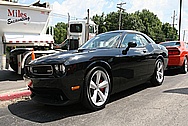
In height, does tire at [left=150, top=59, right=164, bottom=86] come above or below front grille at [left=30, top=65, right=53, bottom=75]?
below

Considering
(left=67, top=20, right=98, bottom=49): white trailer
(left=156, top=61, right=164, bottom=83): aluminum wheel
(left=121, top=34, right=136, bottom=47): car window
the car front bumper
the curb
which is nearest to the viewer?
the car front bumper

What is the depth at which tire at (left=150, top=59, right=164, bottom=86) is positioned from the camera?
6004 millimetres

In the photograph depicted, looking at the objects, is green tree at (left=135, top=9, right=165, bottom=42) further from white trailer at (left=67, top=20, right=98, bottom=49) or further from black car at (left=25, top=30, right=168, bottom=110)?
black car at (left=25, top=30, right=168, bottom=110)

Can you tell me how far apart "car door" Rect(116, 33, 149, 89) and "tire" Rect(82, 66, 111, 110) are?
1.58 ft

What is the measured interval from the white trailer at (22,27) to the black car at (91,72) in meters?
3.19

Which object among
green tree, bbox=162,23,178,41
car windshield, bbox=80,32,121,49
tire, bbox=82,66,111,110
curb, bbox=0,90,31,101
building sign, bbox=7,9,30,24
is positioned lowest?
curb, bbox=0,90,31,101

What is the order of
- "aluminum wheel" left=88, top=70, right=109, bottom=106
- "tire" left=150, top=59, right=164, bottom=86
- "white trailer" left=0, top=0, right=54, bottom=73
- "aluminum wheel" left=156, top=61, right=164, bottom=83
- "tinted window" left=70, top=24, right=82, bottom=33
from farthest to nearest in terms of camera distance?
"tinted window" left=70, top=24, right=82, bottom=33 < "white trailer" left=0, top=0, right=54, bottom=73 < "aluminum wheel" left=156, top=61, right=164, bottom=83 < "tire" left=150, top=59, right=164, bottom=86 < "aluminum wheel" left=88, top=70, right=109, bottom=106

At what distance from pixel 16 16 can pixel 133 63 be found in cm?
487

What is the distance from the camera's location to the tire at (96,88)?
3852 mm

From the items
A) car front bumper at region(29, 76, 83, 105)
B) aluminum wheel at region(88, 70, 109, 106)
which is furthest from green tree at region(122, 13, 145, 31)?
car front bumper at region(29, 76, 83, 105)

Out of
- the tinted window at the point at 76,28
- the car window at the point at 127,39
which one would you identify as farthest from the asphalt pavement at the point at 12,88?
the tinted window at the point at 76,28

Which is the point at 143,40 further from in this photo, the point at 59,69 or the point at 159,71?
the point at 59,69

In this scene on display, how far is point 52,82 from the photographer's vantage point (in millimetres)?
3590

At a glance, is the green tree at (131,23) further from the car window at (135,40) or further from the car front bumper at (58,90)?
the car front bumper at (58,90)
